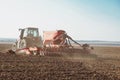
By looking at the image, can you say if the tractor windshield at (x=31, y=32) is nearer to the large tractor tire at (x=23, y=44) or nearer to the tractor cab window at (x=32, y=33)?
the tractor cab window at (x=32, y=33)

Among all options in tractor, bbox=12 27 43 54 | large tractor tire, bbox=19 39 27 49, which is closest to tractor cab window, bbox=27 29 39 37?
tractor, bbox=12 27 43 54

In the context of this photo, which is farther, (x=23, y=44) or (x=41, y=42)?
(x=41, y=42)

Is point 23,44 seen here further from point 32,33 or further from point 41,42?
point 41,42

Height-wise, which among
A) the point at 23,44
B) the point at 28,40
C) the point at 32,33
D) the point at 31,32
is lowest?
the point at 23,44

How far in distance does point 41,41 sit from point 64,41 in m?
2.42

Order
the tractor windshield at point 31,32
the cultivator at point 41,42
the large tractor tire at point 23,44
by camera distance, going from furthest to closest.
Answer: the tractor windshield at point 31,32 < the large tractor tire at point 23,44 < the cultivator at point 41,42

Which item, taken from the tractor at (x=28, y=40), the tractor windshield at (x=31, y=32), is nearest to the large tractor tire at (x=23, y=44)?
the tractor at (x=28, y=40)

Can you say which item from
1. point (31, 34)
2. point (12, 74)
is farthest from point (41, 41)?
point (12, 74)

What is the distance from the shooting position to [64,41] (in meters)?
32.3

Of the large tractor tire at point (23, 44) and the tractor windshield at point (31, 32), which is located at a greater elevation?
the tractor windshield at point (31, 32)

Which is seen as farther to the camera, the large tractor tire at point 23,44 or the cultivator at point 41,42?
the large tractor tire at point 23,44

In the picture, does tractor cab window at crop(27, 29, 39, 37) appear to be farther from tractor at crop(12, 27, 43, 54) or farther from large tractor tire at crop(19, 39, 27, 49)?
large tractor tire at crop(19, 39, 27, 49)

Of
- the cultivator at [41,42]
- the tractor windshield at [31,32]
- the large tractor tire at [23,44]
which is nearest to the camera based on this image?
the cultivator at [41,42]

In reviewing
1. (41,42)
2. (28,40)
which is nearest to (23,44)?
(28,40)
